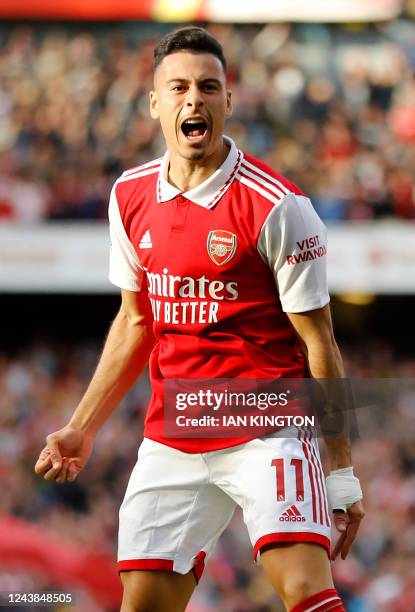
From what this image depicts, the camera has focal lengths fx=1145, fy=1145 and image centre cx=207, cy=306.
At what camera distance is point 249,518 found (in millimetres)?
3732

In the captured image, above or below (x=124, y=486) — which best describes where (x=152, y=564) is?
above

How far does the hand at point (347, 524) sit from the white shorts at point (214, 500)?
0.05 meters

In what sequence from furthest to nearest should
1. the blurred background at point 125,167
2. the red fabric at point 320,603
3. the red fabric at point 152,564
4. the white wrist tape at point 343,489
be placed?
the blurred background at point 125,167 → the red fabric at point 152,564 → the white wrist tape at point 343,489 → the red fabric at point 320,603

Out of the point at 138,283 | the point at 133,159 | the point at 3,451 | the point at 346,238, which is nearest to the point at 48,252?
the point at 133,159

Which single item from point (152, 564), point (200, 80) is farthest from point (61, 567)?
point (200, 80)

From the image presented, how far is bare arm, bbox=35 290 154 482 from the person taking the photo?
4.10 metres

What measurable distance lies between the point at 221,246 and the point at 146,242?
0.32m

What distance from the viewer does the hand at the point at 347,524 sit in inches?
147

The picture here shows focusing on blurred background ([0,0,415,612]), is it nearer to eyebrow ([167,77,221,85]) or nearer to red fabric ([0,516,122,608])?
red fabric ([0,516,122,608])

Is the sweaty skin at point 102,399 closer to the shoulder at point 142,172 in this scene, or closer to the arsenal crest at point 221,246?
the shoulder at point 142,172

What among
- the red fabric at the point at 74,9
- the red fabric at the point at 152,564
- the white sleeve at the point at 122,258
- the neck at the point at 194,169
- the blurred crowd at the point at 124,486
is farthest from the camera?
the red fabric at the point at 74,9

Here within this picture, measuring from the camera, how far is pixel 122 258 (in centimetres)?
415

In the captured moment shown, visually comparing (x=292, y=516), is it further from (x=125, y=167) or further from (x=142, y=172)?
(x=125, y=167)

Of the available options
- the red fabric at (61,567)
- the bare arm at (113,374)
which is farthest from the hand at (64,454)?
the red fabric at (61,567)
